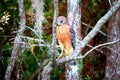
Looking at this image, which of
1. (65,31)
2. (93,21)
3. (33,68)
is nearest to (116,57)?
(93,21)

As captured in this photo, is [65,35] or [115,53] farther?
[115,53]

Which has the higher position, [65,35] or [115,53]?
[65,35]

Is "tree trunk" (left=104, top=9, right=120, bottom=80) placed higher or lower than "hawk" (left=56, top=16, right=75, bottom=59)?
lower

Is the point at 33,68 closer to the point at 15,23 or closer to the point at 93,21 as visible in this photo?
the point at 15,23

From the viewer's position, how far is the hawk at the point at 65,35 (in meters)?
3.53

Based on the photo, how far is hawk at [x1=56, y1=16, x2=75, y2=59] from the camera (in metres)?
3.53

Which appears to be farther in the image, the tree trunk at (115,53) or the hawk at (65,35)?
the tree trunk at (115,53)

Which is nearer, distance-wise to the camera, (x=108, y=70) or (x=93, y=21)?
(x=108, y=70)

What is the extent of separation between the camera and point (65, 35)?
363cm

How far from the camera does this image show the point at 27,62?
5621 millimetres

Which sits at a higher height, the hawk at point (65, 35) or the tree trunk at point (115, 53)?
the hawk at point (65, 35)

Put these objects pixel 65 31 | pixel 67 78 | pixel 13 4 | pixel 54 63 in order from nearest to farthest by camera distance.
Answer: pixel 54 63 < pixel 65 31 < pixel 67 78 < pixel 13 4

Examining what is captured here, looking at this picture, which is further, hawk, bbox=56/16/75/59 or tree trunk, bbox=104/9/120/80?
tree trunk, bbox=104/9/120/80

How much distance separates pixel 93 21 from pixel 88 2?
1.28ft
